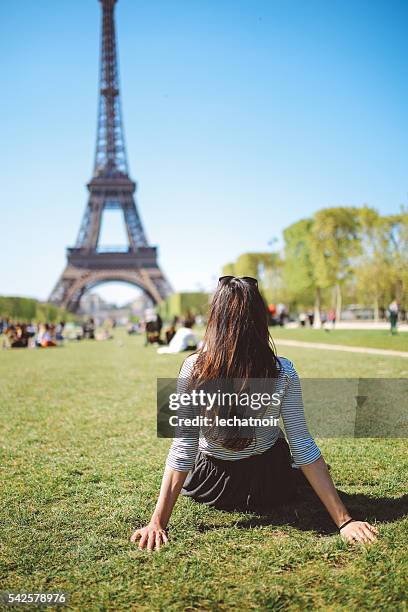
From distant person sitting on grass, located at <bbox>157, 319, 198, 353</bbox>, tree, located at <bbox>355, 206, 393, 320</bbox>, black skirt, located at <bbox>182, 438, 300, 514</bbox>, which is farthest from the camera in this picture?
tree, located at <bbox>355, 206, 393, 320</bbox>

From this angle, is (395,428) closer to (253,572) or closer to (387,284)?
(253,572)

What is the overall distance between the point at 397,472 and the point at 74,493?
2.14 meters

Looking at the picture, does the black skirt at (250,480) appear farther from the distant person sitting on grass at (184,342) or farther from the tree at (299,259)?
the tree at (299,259)

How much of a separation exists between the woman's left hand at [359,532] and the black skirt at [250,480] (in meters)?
0.44

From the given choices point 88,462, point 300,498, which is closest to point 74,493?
point 88,462

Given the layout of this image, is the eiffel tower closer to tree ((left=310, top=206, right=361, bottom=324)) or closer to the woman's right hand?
tree ((left=310, top=206, right=361, bottom=324))

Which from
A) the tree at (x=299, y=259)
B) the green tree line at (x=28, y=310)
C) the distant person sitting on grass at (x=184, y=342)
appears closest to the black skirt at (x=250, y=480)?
the distant person sitting on grass at (x=184, y=342)

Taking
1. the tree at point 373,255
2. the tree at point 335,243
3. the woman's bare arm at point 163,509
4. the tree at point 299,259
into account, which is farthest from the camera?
the tree at point 299,259

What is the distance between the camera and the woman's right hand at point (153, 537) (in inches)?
93.7

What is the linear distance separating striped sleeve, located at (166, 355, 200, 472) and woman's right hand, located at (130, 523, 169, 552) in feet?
0.97

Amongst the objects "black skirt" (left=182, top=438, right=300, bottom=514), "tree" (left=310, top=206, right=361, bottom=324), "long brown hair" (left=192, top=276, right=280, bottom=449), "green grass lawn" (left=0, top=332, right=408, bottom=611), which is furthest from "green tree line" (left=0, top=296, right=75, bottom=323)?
"long brown hair" (left=192, top=276, right=280, bottom=449)

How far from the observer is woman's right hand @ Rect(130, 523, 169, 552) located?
238cm

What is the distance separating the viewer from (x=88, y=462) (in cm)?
403

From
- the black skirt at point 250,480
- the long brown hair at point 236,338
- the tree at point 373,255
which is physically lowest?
the black skirt at point 250,480
